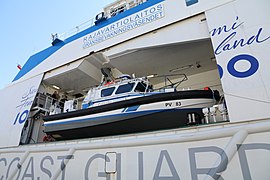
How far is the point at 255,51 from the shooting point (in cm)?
221

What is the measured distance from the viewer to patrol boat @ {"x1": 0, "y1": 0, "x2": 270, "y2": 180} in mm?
1850

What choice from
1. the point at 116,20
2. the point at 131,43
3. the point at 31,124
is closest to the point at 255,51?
the point at 131,43

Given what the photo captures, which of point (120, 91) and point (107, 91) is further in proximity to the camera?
point (107, 91)

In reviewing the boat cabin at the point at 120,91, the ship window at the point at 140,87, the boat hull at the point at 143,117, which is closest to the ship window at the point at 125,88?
the boat cabin at the point at 120,91

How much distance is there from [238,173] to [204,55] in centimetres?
288

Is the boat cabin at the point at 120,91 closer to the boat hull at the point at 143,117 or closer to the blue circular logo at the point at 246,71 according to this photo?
the boat hull at the point at 143,117

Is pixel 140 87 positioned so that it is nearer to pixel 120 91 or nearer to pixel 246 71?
pixel 120 91

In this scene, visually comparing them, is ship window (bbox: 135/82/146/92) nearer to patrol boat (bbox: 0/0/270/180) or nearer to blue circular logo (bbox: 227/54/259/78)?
patrol boat (bbox: 0/0/270/180)

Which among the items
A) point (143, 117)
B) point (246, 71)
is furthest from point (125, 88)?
point (246, 71)

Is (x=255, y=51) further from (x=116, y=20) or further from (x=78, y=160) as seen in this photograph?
(x=116, y=20)

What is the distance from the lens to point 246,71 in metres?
2.19

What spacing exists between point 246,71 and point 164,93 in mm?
1148

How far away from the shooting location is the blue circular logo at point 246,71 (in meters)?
2.15

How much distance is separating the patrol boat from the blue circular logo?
0.01m
